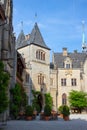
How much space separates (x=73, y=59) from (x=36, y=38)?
395 inches

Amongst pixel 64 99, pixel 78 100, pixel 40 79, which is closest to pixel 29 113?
pixel 40 79

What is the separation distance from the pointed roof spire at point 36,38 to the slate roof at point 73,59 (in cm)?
573

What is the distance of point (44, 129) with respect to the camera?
1738 centimetres

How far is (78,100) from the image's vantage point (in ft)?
167

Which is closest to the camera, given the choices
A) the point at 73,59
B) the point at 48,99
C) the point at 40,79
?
the point at 48,99

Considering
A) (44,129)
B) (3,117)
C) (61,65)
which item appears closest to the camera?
(44,129)

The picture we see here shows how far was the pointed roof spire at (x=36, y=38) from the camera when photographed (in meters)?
51.4

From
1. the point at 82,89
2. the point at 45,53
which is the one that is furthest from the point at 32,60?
the point at 82,89

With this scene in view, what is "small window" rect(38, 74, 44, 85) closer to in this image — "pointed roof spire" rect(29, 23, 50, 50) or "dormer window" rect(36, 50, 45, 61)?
"dormer window" rect(36, 50, 45, 61)

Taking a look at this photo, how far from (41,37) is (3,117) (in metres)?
32.7

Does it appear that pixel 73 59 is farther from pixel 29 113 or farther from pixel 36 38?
pixel 29 113

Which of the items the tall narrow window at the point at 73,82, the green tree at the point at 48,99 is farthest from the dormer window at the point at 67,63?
the green tree at the point at 48,99

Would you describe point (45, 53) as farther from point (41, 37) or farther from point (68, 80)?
point (68, 80)

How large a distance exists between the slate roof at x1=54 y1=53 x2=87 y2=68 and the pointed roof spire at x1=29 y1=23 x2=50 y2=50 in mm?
5726
